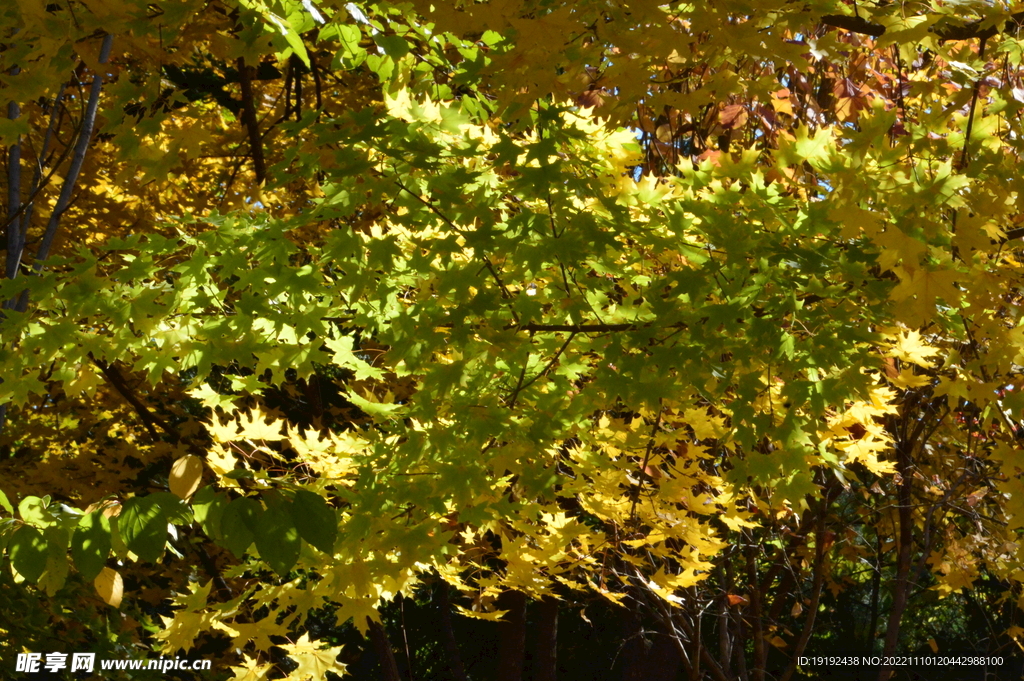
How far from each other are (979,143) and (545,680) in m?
6.13

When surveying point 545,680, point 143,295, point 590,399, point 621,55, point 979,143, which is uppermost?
point 621,55

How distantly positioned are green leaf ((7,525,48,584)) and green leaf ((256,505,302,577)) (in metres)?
0.30

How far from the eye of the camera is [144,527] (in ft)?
3.36

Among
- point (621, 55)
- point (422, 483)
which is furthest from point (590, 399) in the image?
point (621, 55)

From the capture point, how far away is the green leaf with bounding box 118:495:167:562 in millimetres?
1003

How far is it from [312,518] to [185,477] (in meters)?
0.28

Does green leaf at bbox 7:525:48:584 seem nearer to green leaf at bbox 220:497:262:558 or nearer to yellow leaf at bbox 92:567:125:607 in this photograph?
yellow leaf at bbox 92:567:125:607

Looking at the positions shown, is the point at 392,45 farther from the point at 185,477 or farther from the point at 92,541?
the point at 92,541

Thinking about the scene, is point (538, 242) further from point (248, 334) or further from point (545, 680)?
point (545, 680)

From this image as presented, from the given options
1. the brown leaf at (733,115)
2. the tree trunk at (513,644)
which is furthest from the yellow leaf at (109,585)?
the tree trunk at (513,644)

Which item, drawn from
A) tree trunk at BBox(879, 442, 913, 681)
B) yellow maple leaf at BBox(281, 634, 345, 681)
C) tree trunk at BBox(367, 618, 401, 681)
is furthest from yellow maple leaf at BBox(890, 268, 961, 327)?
tree trunk at BBox(367, 618, 401, 681)

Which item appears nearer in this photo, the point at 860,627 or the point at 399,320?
the point at 399,320

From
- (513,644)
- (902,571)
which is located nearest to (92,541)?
(902,571)

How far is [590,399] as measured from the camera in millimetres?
2699
